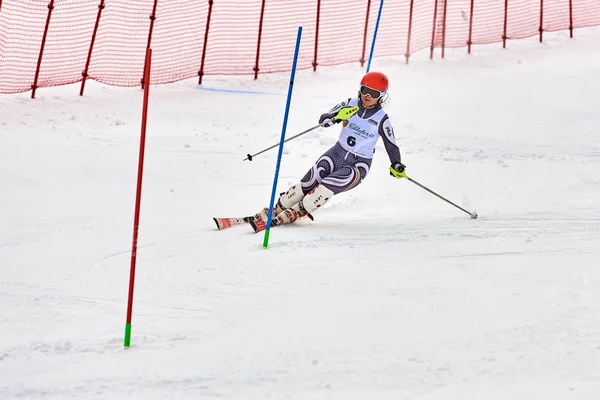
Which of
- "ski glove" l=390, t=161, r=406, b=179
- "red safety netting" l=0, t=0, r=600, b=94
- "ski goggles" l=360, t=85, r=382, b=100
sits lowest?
"ski glove" l=390, t=161, r=406, b=179

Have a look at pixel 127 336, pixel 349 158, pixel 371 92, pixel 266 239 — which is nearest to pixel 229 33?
pixel 349 158

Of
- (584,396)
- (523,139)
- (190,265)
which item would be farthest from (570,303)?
(523,139)

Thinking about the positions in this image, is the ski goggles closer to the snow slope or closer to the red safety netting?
the snow slope

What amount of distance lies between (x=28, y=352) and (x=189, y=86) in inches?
339

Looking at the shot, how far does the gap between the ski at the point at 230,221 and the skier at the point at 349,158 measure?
0.13m

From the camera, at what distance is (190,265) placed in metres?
6.18

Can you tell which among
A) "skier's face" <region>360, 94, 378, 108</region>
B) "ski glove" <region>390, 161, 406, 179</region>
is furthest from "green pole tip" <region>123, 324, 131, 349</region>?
"skier's face" <region>360, 94, 378, 108</region>

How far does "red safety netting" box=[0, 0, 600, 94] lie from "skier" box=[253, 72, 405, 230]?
17.6ft

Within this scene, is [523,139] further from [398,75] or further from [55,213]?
[55,213]

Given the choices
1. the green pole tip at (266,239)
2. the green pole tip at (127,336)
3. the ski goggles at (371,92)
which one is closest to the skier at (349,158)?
the ski goggles at (371,92)

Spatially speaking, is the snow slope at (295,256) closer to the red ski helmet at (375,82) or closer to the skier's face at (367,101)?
the skier's face at (367,101)

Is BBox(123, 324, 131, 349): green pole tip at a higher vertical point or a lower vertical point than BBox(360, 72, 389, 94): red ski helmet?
lower

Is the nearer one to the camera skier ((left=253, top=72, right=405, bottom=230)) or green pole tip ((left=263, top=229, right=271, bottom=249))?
green pole tip ((left=263, top=229, right=271, bottom=249))

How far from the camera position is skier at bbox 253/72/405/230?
7180mm
